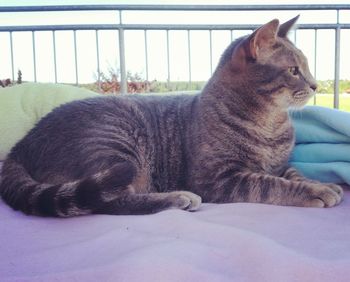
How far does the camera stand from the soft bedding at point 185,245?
76 centimetres

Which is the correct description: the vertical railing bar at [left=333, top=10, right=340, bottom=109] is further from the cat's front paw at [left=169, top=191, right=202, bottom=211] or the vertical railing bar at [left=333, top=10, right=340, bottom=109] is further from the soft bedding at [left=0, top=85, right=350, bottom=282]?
the cat's front paw at [left=169, top=191, right=202, bottom=211]

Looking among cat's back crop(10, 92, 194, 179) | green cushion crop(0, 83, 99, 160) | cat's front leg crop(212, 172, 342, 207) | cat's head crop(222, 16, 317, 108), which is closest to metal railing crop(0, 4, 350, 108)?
green cushion crop(0, 83, 99, 160)

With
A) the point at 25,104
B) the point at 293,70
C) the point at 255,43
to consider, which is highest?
the point at 255,43

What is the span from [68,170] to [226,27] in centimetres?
186

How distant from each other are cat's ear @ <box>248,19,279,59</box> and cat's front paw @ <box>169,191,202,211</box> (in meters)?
0.60

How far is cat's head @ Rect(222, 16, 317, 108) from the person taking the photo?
1512 millimetres

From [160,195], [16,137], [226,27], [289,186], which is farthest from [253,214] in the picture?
[226,27]

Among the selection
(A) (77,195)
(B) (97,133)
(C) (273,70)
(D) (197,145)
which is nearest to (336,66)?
(C) (273,70)

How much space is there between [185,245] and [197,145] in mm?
730

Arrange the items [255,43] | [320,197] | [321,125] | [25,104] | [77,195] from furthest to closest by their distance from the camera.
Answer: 1. [25,104]
2. [321,125]
3. [255,43]
4. [320,197]
5. [77,195]

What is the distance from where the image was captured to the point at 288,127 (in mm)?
1645

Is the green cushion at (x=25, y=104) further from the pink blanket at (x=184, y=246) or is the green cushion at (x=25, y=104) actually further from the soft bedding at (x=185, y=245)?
the pink blanket at (x=184, y=246)

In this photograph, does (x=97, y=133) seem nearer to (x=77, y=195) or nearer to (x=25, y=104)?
(x=77, y=195)

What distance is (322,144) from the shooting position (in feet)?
5.13
